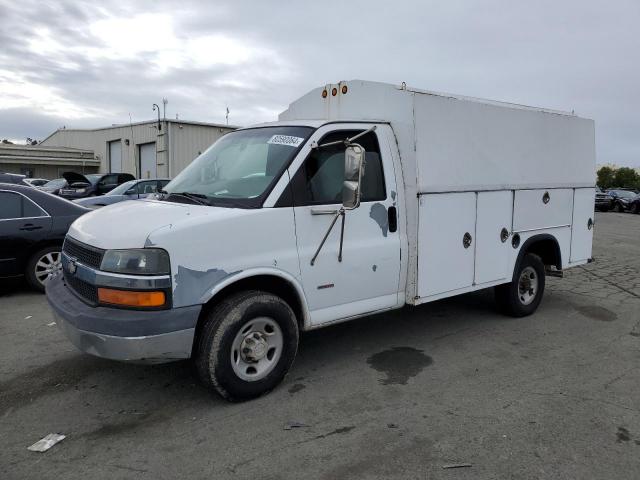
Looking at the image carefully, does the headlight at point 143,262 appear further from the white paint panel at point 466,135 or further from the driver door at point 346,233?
the white paint panel at point 466,135

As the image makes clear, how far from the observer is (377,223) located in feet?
14.8

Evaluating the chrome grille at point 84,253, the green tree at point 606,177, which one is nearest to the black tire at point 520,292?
the chrome grille at point 84,253

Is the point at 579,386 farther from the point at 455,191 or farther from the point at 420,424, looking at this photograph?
the point at 455,191

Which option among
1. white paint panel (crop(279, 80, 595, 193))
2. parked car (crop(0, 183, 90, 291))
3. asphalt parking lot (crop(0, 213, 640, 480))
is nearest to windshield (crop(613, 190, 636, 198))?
white paint panel (crop(279, 80, 595, 193))

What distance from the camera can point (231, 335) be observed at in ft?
12.1

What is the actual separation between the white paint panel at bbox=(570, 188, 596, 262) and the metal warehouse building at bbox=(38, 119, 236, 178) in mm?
21584

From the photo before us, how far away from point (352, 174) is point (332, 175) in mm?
496

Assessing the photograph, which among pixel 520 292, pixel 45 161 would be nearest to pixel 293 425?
pixel 520 292

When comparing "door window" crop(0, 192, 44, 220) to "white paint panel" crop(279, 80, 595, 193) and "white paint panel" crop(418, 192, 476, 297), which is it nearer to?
"white paint panel" crop(279, 80, 595, 193)

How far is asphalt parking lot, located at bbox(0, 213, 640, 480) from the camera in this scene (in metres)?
3.14

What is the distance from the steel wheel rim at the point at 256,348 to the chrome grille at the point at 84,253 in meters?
1.10

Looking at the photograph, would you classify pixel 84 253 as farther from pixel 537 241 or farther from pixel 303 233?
pixel 537 241

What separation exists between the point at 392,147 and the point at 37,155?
42263mm

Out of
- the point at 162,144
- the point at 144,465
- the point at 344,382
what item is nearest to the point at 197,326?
the point at 144,465
